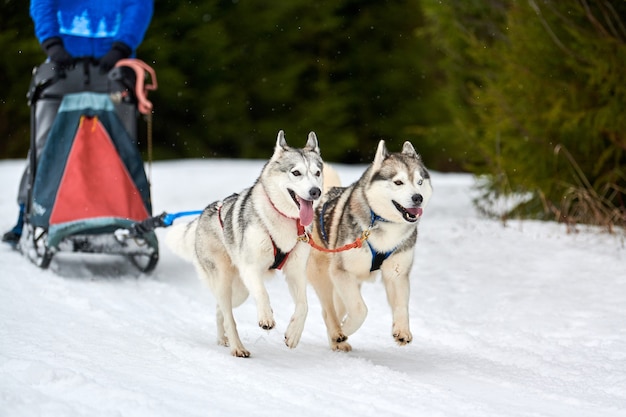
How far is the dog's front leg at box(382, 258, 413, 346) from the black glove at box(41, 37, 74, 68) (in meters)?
3.20

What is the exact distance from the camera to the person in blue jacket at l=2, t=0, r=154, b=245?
21.3ft

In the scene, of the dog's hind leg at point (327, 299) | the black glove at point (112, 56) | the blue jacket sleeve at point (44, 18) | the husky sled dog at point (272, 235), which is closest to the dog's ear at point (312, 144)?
the husky sled dog at point (272, 235)

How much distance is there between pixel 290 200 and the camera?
4.39 meters

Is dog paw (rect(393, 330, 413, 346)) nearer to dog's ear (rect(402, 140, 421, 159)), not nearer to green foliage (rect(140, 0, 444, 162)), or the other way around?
dog's ear (rect(402, 140, 421, 159))

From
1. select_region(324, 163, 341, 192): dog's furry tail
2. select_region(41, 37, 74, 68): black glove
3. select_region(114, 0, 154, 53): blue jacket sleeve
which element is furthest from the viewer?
select_region(114, 0, 154, 53): blue jacket sleeve

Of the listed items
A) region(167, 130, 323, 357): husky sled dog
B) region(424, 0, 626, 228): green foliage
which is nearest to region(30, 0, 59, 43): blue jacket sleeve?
region(167, 130, 323, 357): husky sled dog

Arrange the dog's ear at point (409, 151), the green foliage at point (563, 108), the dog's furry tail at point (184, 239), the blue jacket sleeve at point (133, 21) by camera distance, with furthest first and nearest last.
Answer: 1. the green foliage at point (563, 108)
2. the blue jacket sleeve at point (133, 21)
3. the dog's furry tail at point (184, 239)
4. the dog's ear at point (409, 151)

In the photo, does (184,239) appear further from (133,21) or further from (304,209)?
(133,21)

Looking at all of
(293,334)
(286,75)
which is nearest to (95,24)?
(293,334)

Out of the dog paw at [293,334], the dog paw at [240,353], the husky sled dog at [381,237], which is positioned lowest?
the dog paw at [240,353]

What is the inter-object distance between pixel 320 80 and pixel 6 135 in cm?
729

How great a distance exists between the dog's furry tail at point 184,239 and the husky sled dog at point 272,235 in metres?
0.39

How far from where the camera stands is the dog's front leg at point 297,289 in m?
4.32

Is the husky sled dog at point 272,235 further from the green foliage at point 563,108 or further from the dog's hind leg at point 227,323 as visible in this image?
the green foliage at point 563,108
